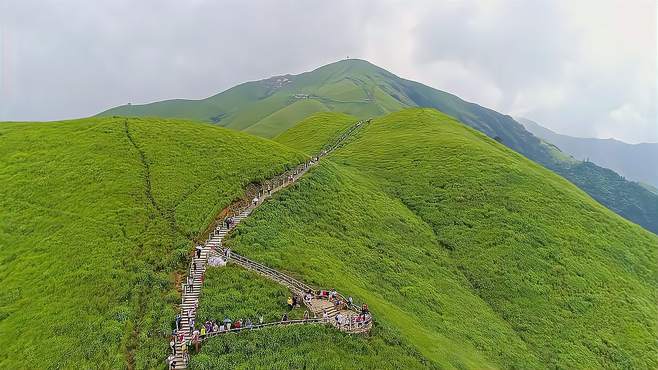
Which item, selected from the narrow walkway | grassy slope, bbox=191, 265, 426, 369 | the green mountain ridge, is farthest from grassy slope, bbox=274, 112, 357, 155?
grassy slope, bbox=191, 265, 426, 369

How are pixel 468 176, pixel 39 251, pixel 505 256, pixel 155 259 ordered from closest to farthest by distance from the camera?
pixel 155 259 < pixel 39 251 < pixel 505 256 < pixel 468 176

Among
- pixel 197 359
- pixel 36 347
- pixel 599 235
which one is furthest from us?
pixel 599 235

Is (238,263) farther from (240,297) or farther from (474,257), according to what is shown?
(474,257)

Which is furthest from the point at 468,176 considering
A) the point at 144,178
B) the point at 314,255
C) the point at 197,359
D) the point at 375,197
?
the point at 197,359

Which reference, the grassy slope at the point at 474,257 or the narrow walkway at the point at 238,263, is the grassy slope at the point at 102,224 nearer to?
the narrow walkway at the point at 238,263

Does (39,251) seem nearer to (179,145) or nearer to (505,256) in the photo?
(179,145)
